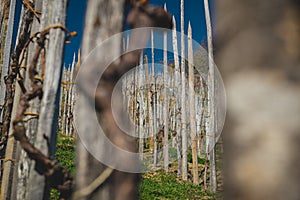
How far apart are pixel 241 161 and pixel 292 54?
160 mm

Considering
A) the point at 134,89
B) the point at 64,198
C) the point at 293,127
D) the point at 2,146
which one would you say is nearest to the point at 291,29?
the point at 293,127

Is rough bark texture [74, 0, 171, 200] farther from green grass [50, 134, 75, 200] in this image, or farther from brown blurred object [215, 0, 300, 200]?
green grass [50, 134, 75, 200]

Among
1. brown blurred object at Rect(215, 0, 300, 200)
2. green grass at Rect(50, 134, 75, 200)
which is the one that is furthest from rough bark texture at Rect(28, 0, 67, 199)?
green grass at Rect(50, 134, 75, 200)

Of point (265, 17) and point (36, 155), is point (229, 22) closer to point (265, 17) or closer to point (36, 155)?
point (265, 17)

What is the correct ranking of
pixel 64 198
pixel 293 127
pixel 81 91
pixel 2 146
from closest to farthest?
pixel 293 127
pixel 81 91
pixel 64 198
pixel 2 146

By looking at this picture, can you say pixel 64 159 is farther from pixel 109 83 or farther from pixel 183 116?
pixel 109 83

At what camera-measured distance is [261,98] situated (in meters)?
0.49

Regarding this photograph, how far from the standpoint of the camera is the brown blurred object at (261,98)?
46cm

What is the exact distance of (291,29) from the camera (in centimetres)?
49

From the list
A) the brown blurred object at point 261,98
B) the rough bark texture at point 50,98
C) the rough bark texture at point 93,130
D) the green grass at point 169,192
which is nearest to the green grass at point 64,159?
the green grass at point 169,192

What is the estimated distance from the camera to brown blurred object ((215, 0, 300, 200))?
456 mm

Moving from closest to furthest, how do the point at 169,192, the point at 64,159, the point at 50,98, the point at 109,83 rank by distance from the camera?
the point at 109,83, the point at 50,98, the point at 169,192, the point at 64,159

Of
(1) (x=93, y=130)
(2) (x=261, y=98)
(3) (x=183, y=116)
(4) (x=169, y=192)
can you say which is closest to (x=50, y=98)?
(1) (x=93, y=130)

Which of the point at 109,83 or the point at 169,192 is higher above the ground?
the point at 109,83
